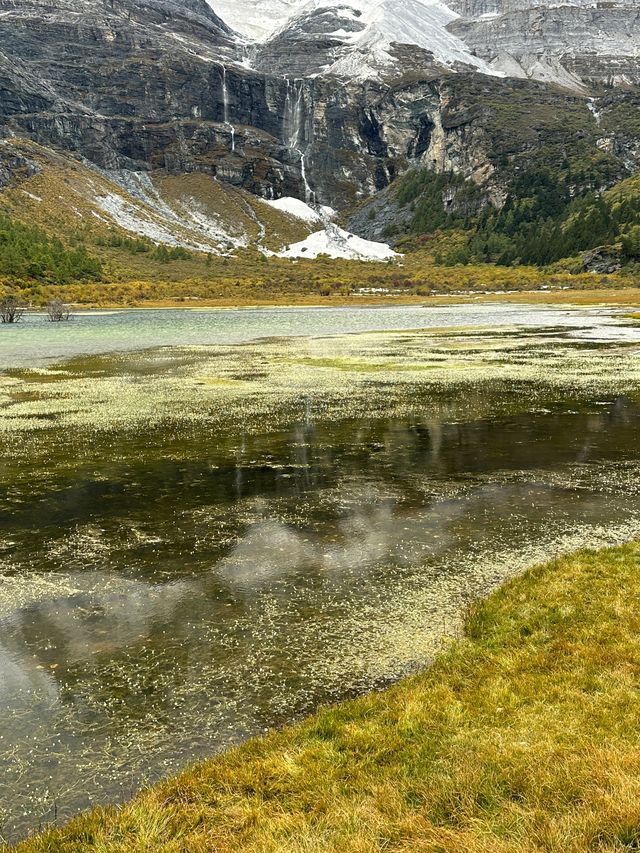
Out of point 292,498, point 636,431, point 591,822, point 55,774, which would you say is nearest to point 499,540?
point 292,498

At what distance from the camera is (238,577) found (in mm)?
11273

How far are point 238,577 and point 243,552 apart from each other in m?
1.22

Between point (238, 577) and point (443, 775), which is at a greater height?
point (443, 775)

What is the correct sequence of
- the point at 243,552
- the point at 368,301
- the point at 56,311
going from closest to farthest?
the point at 243,552
the point at 56,311
the point at 368,301

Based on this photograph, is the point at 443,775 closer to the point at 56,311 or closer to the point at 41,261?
the point at 56,311

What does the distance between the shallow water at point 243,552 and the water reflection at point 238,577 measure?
0.12 feet

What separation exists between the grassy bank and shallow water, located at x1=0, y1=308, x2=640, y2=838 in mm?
Answer: 648

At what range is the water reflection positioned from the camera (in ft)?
23.6

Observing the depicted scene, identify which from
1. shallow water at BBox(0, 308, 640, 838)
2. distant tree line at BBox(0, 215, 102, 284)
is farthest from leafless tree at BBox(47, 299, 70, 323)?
shallow water at BBox(0, 308, 640, 838)

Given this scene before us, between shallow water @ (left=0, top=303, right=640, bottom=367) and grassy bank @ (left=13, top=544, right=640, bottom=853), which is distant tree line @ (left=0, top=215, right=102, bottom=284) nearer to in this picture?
shallow water @ (left=0, top=303, right=640, bottom=367)

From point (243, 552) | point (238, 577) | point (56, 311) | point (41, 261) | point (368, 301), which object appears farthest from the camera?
point (41, 261)

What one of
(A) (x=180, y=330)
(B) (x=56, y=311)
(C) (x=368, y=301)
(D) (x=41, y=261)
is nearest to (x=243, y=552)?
(A) (x=180, y=330)

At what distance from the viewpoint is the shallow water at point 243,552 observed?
734 centimetres

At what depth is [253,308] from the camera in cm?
12950
